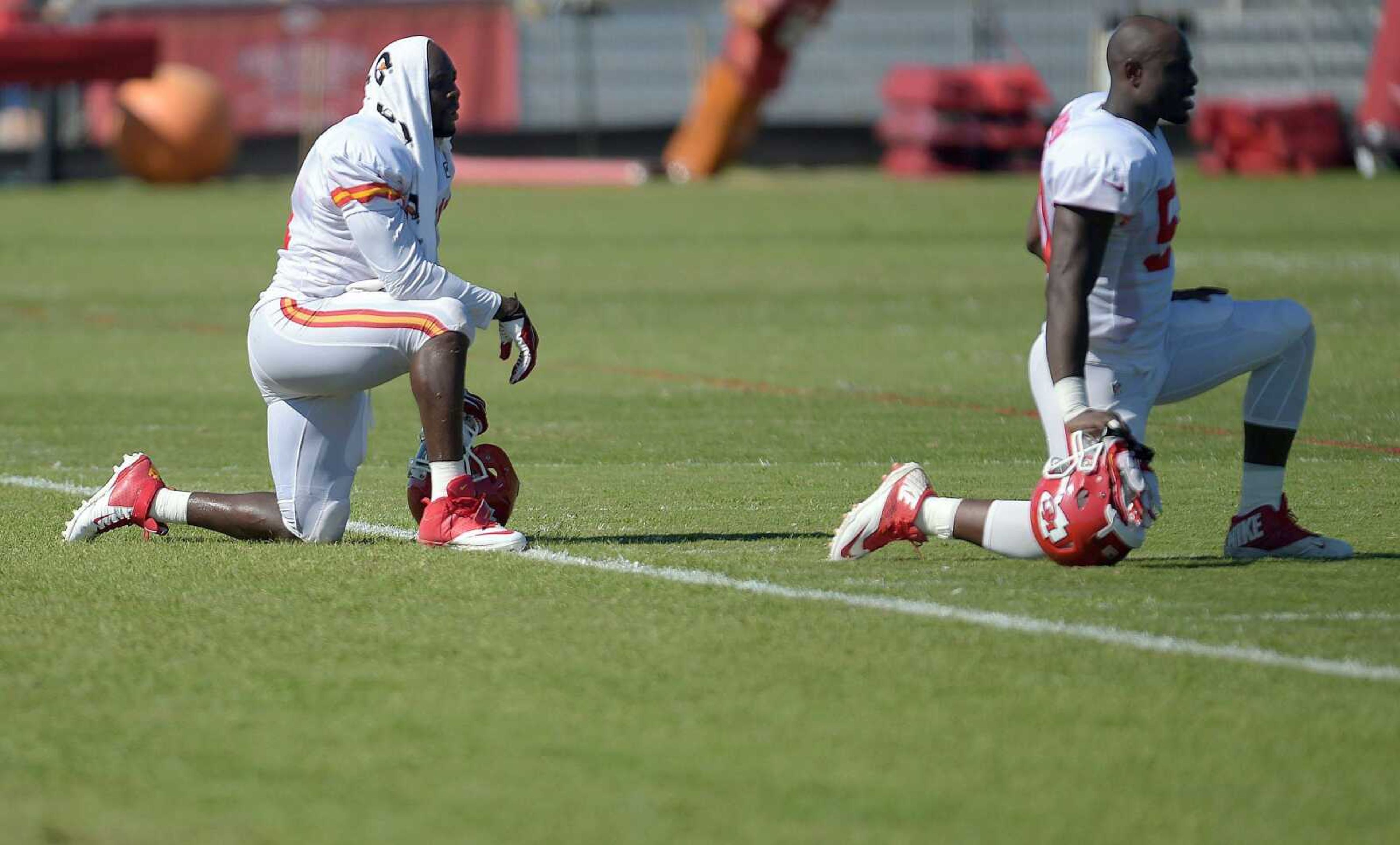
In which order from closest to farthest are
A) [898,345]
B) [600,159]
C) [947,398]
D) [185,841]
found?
[185,841], [947,398], [898,345], [600,159]

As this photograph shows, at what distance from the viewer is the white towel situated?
23.6 feet

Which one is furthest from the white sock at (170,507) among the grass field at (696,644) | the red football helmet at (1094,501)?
the red football helmet at (1094,501)

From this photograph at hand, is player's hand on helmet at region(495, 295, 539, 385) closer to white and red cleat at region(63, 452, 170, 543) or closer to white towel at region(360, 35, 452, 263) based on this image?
white towel at region(360, 35, 452, 263)

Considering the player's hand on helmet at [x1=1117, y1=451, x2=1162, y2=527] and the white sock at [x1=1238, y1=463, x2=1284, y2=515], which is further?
the white sock at [x1=1238, y1=463, x2=1284, y2=515]

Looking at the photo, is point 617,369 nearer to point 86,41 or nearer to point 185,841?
point 185,841

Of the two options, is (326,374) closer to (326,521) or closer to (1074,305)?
(326,521)

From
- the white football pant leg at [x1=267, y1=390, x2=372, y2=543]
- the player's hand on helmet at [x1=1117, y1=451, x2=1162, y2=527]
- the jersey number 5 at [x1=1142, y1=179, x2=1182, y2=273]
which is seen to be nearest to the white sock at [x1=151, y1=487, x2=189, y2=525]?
the white football pant leg at [x1=267, y1=390, x2=372, y2=543]

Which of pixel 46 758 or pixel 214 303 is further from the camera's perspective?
pixel 214 303

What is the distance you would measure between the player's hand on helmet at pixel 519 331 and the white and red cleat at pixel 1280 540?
238 cm

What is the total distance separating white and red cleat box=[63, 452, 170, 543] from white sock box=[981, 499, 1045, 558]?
2.78 metres

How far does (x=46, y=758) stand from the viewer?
184 inches

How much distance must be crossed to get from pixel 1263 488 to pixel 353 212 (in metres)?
3.05

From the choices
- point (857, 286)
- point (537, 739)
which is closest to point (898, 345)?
point (857, 286)

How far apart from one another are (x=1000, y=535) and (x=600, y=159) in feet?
135
